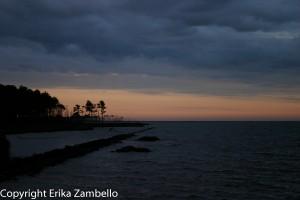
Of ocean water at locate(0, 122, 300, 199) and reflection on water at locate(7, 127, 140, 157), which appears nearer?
ocean water at locate(0, 122, 300, 199)

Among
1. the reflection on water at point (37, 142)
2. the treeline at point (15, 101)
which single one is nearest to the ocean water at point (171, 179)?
the reflection on water at point (37, 142)

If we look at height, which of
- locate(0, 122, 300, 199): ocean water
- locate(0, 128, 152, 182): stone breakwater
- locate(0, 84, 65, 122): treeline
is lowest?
locate(0, 122, 300, 199): ocean water

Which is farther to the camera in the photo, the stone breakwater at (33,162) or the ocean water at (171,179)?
the stone breakwater at (33,162)

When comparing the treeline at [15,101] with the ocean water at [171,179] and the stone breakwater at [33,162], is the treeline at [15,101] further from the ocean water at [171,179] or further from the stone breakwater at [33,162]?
the ocean water at [171,179]

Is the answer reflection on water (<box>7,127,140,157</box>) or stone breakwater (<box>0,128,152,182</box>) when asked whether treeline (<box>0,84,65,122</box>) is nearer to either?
reflection on water (<box>7,127,140,157</box>)

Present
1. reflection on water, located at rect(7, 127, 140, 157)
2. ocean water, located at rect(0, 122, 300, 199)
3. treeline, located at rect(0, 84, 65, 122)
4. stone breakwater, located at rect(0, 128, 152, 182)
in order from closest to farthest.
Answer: ocean water, located at rect(0, 122, 300, 199) → stone breakwater, located at rect(0, 128, 152, 182) → reflection on water, located at rect(7, 127, 140, 157) → treeline, located at rect(0, 84, 65, 122)

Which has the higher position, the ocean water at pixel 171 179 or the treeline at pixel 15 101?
the treeline at pixel 15 101

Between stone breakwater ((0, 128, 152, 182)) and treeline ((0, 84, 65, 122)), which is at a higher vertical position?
treeline ((0, 84, 65, 122))

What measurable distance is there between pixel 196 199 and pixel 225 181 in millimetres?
8717

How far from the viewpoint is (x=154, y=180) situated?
3500 centimetres

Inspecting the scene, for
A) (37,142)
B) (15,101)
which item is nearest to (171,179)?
(37,142)

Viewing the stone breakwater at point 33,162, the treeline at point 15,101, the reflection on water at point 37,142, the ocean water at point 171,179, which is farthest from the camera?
the treeline at point 15,101

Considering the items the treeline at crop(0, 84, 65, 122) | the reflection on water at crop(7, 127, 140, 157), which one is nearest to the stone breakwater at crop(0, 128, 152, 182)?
the reflection on water at crop(7, 127, 140, 157)

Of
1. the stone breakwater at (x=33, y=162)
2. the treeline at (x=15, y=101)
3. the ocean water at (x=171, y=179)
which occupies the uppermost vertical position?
the treeline at (x=15, y=101)
